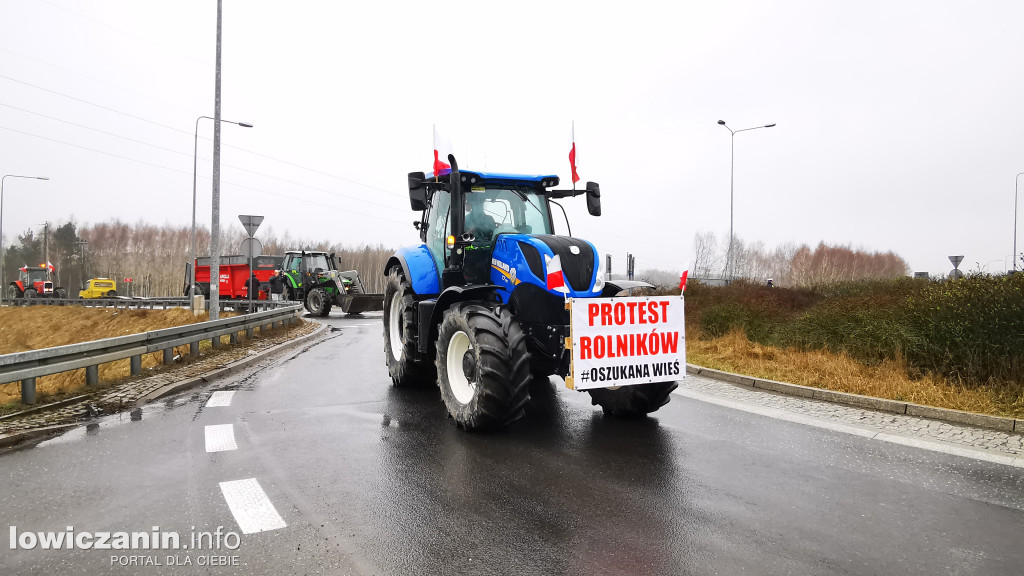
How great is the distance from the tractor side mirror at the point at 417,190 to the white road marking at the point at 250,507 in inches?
137

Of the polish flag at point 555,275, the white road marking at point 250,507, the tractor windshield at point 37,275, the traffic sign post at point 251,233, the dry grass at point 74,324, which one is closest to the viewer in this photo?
the white road marking at point 250,507

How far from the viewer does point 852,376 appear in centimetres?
772

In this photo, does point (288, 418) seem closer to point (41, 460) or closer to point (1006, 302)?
point (41, 460)

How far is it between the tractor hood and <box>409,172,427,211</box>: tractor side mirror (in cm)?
130

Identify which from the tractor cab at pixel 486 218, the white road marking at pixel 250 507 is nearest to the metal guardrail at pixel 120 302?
the tractor cab at pixel 486 218

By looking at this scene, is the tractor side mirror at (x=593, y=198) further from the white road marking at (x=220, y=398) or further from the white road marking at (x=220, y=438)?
the white road marking at (x=220, y=398)

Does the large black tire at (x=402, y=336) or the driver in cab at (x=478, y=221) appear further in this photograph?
the large black tire at (x=402, y=336)

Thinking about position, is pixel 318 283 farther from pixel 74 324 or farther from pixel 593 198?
pixel 593 198

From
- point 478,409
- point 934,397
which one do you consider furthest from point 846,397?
point 478,409

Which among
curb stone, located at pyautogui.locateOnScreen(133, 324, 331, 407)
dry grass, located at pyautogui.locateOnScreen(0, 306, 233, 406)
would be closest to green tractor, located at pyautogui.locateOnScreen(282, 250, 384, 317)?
dry grass, located at pyautogui.locateOnScreen(0, 306, 233, 406)

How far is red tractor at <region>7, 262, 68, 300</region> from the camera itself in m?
38.7

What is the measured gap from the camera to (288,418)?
6.07 m

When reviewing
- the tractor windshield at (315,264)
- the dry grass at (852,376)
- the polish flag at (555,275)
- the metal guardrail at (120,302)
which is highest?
the tractor windshield at (315,264)

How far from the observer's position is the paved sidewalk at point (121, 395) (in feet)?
18.3
